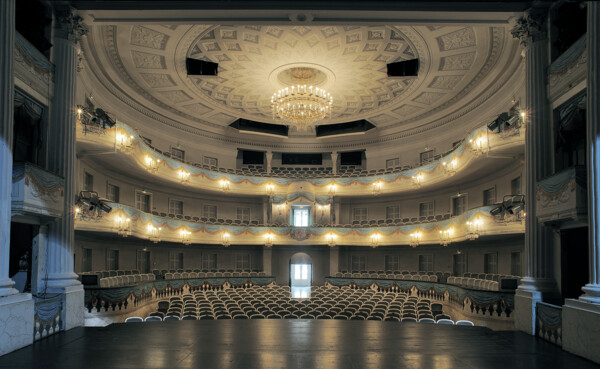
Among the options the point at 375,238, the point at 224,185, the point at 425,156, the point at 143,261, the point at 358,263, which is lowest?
the point at 358,263

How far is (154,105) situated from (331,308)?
16944 millimetres

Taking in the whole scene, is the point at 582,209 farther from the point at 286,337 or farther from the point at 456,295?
the point at 456,295

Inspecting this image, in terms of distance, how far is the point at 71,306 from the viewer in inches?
417

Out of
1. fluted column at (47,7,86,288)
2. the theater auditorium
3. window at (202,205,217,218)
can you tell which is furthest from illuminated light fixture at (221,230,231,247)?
fluted column at (47,7,86,288)

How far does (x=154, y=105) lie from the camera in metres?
26.6

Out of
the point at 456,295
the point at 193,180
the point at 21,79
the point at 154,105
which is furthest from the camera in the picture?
the point at 193,180

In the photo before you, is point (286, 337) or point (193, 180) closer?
point (286, 337)

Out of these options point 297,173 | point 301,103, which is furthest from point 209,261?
point 301,103

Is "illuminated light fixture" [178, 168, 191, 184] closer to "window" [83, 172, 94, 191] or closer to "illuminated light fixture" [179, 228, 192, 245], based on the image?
"illuminated light fixture" [179, 228, 192, 245]

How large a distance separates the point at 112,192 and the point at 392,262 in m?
19.0

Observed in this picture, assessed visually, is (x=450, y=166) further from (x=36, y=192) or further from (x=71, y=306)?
(x=36, y=192)

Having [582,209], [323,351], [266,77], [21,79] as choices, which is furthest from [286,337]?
[266,77]

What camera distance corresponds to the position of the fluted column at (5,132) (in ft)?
26.2

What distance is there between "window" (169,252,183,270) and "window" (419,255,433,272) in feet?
52.9
